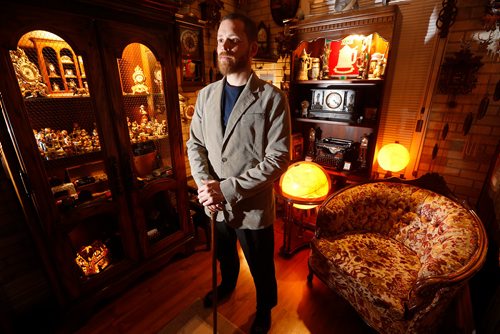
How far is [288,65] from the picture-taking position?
2.88 m

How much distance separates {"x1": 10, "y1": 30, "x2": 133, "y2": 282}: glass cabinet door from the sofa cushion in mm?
1538

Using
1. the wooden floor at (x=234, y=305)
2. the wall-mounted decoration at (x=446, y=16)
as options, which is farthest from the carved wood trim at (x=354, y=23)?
the wooden floor at (x=234, y=305)

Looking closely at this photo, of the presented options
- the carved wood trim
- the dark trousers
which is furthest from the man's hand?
the carved wood trim

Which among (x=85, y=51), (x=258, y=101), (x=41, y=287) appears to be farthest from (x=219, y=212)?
(x=41, y=287)

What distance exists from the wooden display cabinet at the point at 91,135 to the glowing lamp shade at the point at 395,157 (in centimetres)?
180

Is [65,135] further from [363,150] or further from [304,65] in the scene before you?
[363,150]

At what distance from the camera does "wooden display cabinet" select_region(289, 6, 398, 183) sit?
2.12m

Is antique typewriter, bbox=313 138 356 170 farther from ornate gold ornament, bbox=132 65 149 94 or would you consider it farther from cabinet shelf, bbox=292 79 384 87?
ornate gold ornament, bbox=132 65 149 94

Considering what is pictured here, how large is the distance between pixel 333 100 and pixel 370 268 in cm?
161

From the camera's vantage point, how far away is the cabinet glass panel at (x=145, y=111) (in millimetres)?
1741

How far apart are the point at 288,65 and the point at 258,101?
1.88 metres

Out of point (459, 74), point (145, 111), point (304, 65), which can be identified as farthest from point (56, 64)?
point (459, 74)

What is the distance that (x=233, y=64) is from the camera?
1260 mm

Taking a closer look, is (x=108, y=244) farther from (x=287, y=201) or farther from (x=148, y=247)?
(x=287, y=201)
